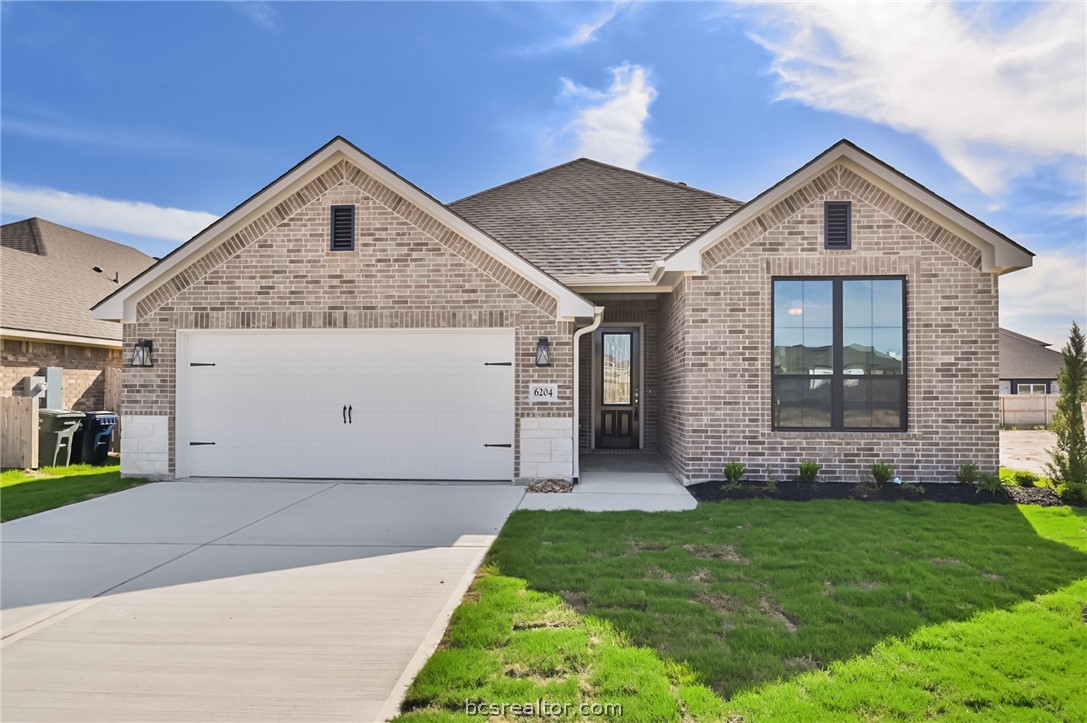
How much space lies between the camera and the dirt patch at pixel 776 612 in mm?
3775

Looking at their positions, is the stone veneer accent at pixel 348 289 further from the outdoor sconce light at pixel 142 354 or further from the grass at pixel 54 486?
the grass at pixel 54 486

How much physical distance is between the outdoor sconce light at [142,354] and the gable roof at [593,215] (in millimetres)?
6285

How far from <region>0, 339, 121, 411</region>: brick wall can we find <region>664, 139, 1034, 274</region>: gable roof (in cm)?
1414

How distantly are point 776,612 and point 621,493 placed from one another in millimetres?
4391

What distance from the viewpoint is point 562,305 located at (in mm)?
9023

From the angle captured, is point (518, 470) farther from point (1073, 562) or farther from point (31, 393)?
point (31, 393)

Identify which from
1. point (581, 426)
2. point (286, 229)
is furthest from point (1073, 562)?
point (286, 229)

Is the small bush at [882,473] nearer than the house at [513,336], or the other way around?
the small bush at [882,473]

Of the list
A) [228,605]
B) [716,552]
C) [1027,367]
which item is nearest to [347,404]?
[228,605]

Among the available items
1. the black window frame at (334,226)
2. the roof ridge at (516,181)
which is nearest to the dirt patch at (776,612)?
the black window frame at (334,226)

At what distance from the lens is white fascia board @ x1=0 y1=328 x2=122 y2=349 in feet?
40.9

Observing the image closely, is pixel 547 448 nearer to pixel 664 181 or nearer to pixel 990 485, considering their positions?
pixel 990 485

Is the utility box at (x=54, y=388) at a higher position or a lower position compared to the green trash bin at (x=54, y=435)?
higher

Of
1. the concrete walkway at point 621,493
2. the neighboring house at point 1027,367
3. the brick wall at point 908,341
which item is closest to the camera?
the concrete walkway at point 621,493
